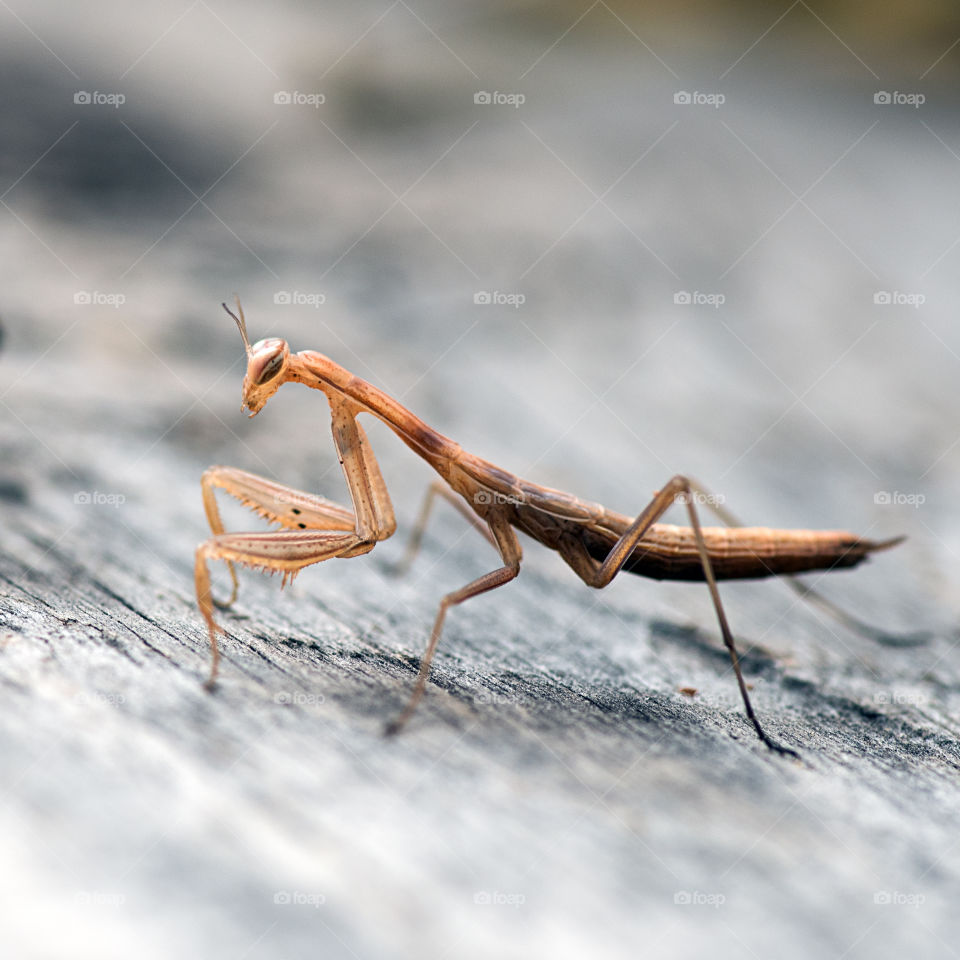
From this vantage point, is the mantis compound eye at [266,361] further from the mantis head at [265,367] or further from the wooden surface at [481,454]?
the wooden surface at [481,454]

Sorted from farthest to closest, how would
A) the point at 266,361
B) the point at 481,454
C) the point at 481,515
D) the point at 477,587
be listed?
the point at 481,454, the point at 481,515, the point at 266,361, the point at 477,587

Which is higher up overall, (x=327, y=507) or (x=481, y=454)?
(x=481, y=454)

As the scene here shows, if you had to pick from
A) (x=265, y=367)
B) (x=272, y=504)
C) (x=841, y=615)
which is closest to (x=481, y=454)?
(x=272, y=504)

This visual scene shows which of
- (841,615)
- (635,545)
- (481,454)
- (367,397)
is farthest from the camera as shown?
(481,454)

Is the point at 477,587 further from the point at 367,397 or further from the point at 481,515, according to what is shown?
the point at 367,397

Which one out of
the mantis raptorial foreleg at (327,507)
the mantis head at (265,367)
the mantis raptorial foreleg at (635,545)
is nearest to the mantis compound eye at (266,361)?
the mantis head at (265,367)

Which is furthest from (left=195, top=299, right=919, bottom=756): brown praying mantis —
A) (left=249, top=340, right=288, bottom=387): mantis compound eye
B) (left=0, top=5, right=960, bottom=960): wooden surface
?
(left=0, top=5, right=960, bottom=960): wooden surface

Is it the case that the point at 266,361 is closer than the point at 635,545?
Yes

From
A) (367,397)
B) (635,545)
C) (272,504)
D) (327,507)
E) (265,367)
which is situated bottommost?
(272,504)
